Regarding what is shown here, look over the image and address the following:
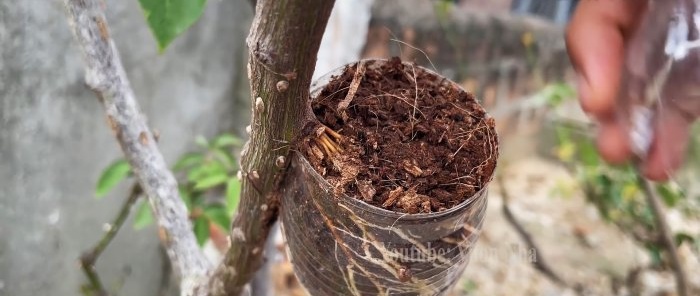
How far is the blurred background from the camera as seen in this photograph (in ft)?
3.76

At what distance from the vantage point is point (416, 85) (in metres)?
0.54

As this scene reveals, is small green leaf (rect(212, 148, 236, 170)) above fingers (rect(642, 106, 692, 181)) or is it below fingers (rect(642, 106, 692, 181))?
below

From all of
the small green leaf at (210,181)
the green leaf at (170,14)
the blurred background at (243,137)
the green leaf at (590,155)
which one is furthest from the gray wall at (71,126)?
the green leaf at (590,155)

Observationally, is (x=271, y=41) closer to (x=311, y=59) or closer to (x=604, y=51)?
(x=311, y=59)

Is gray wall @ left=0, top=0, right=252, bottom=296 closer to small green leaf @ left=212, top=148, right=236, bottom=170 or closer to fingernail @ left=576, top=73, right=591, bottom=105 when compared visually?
small green leaf @ left=212, top=148, right=236, bottom=170

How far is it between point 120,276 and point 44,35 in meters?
0.69

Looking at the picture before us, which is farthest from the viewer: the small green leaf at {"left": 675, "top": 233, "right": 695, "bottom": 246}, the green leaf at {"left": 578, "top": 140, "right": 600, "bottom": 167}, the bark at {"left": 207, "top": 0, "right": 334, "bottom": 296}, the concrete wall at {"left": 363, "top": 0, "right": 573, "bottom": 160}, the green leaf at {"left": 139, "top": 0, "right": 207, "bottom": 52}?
the concrete wall at {"left": 363, "top": 0, "right": 573, "bottom": 160}

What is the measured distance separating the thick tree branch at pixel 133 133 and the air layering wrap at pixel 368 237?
0.23 metres

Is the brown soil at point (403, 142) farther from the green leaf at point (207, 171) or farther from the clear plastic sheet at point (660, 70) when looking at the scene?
the green leaf at point (207, 171)

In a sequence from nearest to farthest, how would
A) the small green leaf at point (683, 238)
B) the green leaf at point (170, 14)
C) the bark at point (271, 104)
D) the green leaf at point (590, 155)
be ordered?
the bark at point (271, 104)
the green leaf at point (170, 14)
the small green leaf at point (683, 238)
the green leaf at point (590, 155)

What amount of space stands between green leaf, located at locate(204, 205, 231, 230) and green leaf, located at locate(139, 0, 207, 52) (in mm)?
610

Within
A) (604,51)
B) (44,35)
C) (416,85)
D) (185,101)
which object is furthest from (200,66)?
(604,51)

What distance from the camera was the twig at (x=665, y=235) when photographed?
3.90 ft

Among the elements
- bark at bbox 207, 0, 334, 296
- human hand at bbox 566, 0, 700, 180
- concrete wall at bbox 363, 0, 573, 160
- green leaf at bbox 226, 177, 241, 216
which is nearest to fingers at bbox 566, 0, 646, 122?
human hand at bbox 566, 0, 700, 180
